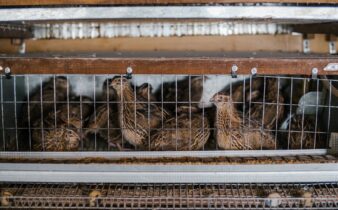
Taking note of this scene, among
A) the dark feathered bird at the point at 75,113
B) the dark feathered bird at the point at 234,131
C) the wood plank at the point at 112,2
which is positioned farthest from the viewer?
the dark feathered bird at the point at 75,113

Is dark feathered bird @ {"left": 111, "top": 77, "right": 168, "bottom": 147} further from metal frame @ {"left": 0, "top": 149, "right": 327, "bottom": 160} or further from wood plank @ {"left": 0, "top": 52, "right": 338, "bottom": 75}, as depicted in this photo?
wood plank @ {"left": 0, "top": 52, "right": 338, "bottom": 75}

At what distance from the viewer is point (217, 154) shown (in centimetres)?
243

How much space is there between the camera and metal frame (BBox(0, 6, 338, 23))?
7.25 feet

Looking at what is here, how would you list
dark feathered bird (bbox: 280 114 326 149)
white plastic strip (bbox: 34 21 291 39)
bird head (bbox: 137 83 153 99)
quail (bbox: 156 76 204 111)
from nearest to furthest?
dark feathered bird (bbox: 280 114 326 149) < bird head (bbox: 137 83 153 99) < quail (bbox: 156 76 204 111) < white plastic strip (bbox: 34 21 291 39)

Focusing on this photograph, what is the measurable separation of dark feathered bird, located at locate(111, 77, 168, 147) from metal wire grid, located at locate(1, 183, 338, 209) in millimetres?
474

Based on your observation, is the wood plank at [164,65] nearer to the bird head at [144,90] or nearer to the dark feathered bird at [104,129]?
the dark feathered bird at [104,129]

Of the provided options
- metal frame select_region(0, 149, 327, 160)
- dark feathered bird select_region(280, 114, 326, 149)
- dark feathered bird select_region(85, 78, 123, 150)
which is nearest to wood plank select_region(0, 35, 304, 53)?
dark feathered bird select_region(85, 78, 123, 150)

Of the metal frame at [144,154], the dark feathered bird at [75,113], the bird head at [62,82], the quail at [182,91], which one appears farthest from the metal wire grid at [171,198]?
the bird head at [62,82]

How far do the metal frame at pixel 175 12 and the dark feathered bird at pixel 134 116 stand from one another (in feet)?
1.87

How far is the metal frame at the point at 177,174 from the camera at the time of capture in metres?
2.23

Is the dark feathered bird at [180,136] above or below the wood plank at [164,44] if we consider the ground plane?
below

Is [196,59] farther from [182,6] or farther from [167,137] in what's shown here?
[167,137]

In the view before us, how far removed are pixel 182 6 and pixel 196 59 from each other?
0.87 feet

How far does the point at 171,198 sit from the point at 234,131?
0.65 meters
